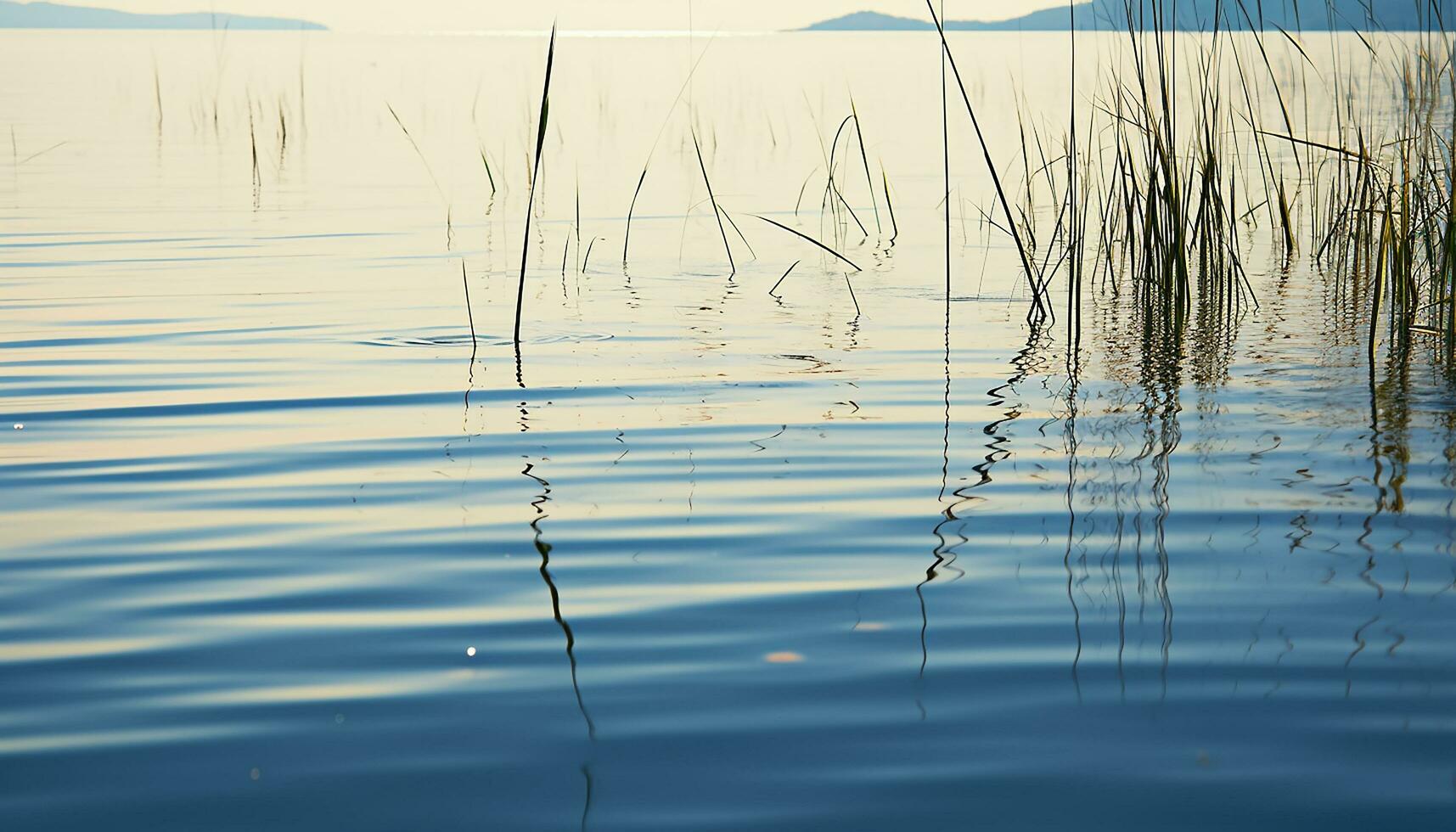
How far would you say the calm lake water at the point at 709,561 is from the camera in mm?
1932

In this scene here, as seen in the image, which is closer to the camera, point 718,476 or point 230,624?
point 230,624

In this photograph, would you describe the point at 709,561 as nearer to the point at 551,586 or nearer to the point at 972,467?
the point at 551,586

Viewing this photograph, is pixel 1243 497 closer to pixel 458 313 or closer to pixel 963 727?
pixel 963 727

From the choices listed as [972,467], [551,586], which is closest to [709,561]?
[551,586]

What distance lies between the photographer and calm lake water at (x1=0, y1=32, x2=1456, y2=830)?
6.34 feet

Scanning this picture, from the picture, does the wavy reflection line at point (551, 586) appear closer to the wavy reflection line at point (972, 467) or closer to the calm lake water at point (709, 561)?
the calm lake water at point (709, 561)

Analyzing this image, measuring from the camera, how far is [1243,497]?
324 cm

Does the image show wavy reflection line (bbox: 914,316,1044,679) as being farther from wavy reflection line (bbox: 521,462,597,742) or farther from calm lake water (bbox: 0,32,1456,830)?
wavy reflection line (bbox: 521,462,597,742)

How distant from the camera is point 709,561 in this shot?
2.87 meters

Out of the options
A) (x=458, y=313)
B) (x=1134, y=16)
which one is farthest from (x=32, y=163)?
(x=1134, y=16)

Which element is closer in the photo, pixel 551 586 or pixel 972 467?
pixel 551 586

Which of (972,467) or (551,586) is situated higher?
(972,467)

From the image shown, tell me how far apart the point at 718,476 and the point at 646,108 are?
17.4 meters

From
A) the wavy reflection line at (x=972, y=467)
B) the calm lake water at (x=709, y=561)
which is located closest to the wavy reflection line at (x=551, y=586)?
the calm lake water at (x=709, y=561)
